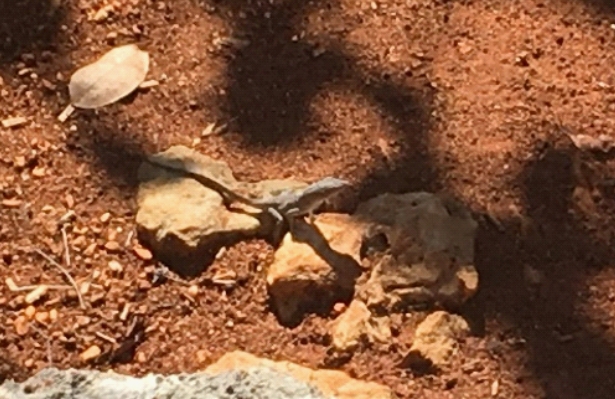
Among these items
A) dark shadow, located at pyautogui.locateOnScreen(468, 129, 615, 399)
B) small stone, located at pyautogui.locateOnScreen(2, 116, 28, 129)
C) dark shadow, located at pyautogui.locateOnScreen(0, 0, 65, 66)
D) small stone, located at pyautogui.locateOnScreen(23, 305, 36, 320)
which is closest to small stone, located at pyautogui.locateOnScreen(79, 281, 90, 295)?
small stone, located at pyautogui.locateOnScreen(23, 305, 36, 320)

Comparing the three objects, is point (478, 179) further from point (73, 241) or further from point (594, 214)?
point (73, 241)

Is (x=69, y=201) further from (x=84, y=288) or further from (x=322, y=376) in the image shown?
(x=322, y=376)

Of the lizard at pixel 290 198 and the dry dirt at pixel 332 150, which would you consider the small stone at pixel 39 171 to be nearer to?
the dry dirt at pixel 332 150

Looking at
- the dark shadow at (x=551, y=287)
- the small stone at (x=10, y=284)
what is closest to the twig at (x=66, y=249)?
the small stone at (x=10, y=284)

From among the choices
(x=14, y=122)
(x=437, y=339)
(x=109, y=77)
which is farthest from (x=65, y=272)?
(x=437, y=339)

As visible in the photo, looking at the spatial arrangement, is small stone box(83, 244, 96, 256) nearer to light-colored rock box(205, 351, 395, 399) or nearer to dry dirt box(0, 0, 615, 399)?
dry dirt box(0, 0, 615, 399)
